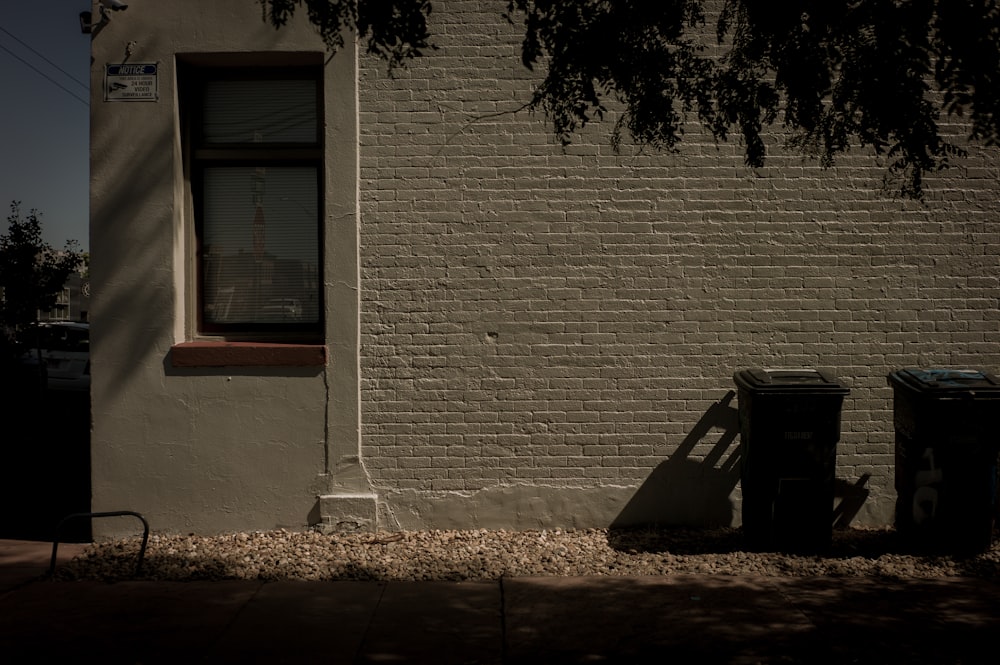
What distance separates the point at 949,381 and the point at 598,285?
8.36 ft

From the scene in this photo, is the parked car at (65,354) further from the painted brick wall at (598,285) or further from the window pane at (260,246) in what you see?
the painted brick wall at (598,285)

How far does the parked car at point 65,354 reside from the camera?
44.8 ft

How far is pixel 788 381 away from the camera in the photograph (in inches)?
233

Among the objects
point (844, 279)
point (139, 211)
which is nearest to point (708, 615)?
point (844, 279)

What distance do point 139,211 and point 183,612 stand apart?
311cm

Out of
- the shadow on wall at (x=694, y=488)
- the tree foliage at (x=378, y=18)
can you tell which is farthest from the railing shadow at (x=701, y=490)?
the tree foliage at (x=378, y=18)

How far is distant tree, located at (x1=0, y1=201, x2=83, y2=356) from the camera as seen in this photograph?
604 inches

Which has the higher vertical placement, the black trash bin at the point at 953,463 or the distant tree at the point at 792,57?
the distant tree at the point at 792,57

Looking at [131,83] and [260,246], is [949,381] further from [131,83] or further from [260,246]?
[131,83]

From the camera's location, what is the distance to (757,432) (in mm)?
5859

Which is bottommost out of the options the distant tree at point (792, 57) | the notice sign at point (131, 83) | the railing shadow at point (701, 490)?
the railing shadow at point (701, 490)

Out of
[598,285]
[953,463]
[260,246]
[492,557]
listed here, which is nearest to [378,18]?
[598,285]

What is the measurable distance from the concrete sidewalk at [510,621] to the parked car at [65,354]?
28.6 ft

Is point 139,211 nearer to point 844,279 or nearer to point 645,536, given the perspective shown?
point 645,536
